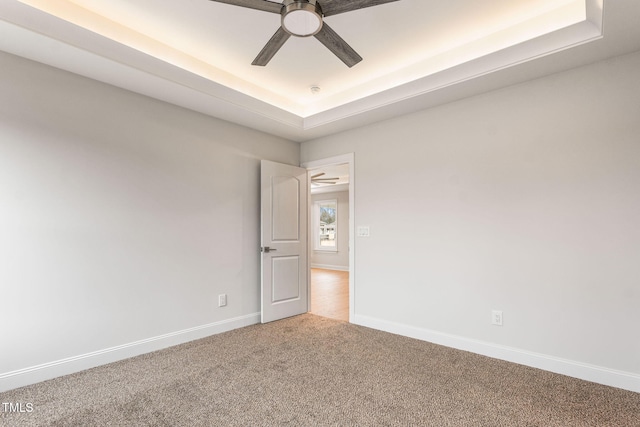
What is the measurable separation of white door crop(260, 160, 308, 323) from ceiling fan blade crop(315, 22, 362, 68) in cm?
202

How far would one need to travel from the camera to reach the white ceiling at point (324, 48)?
7.34ft

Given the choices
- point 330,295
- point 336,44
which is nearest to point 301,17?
point 336,44

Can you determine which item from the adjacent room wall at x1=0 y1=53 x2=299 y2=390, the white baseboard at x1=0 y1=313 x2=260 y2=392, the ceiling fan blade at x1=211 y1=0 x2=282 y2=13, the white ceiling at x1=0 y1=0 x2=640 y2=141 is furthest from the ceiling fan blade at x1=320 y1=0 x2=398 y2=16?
the white baseboard at x1=0 y1=313 x2=260 y2=392

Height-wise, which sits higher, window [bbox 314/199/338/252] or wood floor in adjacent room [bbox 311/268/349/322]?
window [bbox 314/199/338/252]

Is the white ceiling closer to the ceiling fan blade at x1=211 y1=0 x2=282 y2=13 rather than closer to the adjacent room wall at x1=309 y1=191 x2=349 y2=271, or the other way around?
the ceiling fan blade at x1=211 y1=0 x2=282 y2=13

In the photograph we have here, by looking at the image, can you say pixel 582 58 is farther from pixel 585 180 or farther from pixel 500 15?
→ pixel 585 180

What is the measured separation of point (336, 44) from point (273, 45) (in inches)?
17.1

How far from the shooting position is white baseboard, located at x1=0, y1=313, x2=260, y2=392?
92.1 inches

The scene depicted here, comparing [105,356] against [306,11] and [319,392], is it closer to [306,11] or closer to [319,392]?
[319,392]

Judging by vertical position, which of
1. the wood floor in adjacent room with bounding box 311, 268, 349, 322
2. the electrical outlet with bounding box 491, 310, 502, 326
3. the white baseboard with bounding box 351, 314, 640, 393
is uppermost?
the electrical outlet with bounding box 491, 310, 502, 326

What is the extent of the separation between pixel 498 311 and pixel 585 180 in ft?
4.31

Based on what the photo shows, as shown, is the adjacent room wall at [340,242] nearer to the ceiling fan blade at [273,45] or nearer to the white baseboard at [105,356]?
the white baseboard at [105,356]

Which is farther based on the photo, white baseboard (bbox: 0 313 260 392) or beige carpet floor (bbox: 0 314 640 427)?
white baseboard (bbox: 0 313 260 392)

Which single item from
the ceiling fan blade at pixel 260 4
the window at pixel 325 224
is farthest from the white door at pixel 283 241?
the window at pixel 325 224
